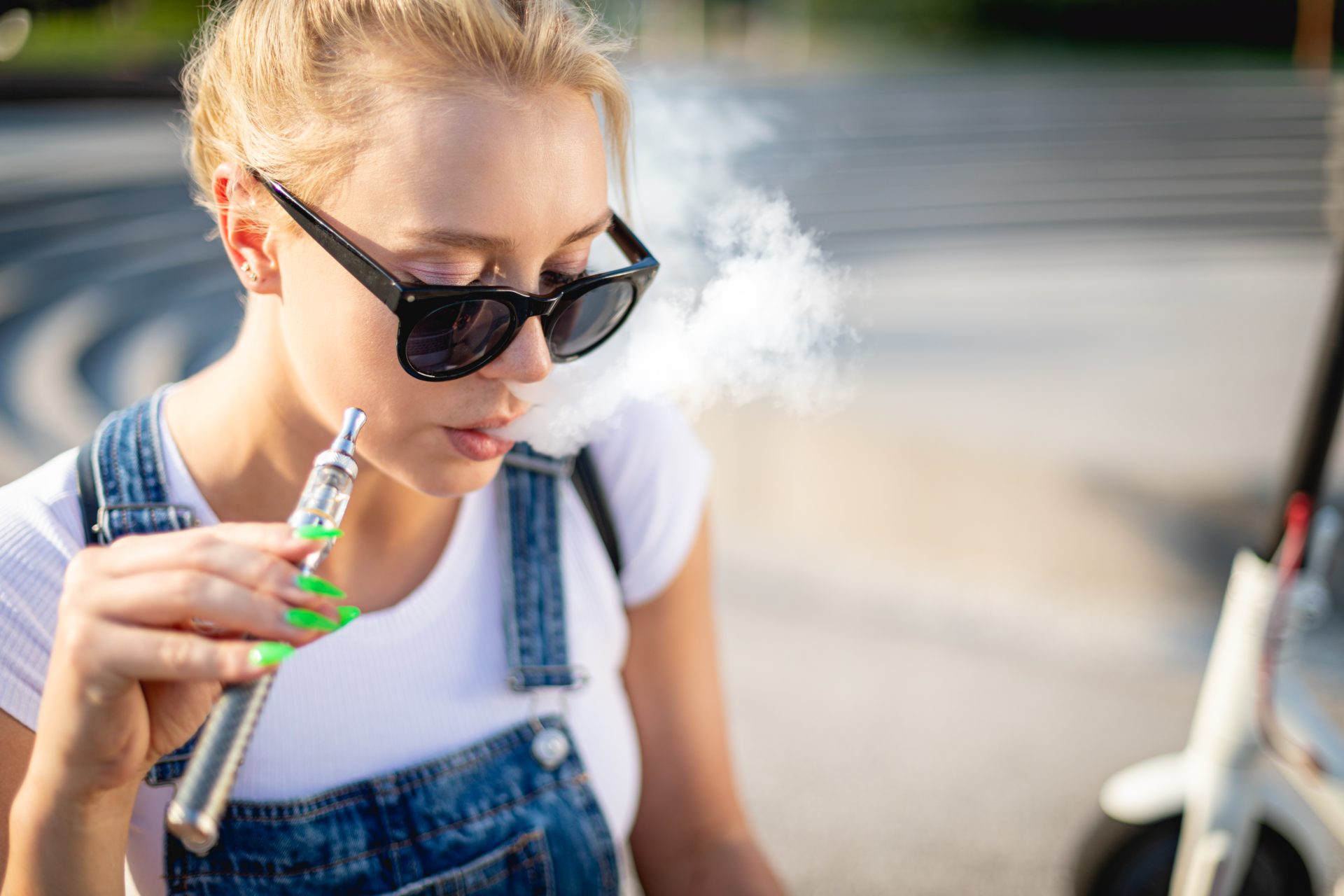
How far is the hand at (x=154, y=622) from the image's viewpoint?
86 cm

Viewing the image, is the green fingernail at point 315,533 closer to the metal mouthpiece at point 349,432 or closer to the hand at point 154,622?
the hand at point 154,622

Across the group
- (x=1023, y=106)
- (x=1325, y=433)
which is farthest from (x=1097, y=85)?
(x=1325, y=433)

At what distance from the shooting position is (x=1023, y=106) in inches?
591

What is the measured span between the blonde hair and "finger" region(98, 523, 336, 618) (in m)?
0.44

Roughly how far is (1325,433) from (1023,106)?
14.2m

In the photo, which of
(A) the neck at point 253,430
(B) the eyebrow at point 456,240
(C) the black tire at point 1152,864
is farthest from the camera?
(C) the black tire at point 1152,864

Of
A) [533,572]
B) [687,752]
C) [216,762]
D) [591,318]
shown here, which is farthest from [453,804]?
[591,318]

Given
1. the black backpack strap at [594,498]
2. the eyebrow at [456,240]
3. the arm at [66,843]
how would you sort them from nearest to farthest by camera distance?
the arm at [66,843] → the eyebrow at [456,240] → the black backpack strap at [594,498]

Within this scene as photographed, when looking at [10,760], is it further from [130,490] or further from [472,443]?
[472,443]

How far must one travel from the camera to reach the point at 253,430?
137cm

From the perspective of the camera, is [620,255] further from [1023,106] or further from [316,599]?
[1023,106]

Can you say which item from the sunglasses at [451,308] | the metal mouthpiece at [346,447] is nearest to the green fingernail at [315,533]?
the metal mouthpiece at [346,447]

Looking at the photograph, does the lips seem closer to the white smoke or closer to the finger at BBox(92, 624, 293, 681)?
the white smoke

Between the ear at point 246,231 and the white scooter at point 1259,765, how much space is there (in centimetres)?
190
